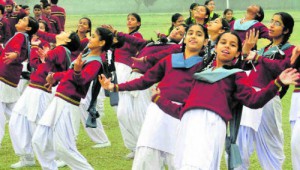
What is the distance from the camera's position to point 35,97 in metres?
7.58

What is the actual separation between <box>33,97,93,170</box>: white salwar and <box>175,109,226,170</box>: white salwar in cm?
169

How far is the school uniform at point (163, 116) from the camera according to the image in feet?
19.1

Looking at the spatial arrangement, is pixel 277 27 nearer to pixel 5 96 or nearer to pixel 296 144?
pixel 296 144

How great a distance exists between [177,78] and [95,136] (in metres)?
3.34

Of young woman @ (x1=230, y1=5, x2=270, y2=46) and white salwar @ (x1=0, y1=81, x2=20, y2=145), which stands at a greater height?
young woman @ (x1=230, y1=5, x2=270, y2=46)

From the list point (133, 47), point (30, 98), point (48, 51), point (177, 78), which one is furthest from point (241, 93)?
point (133, 47)

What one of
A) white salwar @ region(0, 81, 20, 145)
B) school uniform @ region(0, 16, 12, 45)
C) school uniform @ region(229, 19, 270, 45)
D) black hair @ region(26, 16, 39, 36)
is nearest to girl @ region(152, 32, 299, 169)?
school uniform @ region(229, 19, 270, 45)

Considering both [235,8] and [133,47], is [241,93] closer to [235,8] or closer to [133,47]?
[133,47]

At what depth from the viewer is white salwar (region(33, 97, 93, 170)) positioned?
6562mm

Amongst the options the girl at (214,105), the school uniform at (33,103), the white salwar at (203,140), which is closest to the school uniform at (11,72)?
the school uniform at (33,103)

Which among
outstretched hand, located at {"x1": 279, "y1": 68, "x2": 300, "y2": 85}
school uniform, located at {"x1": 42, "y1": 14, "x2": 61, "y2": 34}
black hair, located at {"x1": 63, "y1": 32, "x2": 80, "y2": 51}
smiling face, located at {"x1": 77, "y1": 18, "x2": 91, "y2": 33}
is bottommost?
school uniform, located at {"x1": 42, "y1": 14, "x2": 61, "y2": 34}

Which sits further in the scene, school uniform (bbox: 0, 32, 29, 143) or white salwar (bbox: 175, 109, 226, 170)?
school uniform (bbox: 0, 32, 29, 143)

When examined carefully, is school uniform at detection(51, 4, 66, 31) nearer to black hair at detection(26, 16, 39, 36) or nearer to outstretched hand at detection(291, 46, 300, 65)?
black hair at detection(26, 16, 39, 36)

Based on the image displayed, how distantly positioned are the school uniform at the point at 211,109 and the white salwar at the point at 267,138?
1.63 m
